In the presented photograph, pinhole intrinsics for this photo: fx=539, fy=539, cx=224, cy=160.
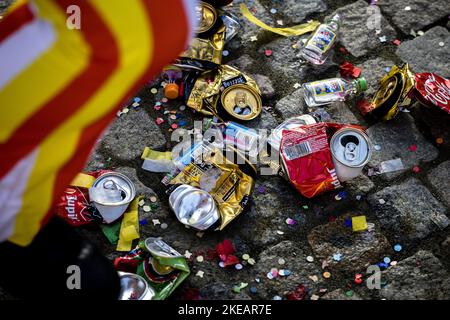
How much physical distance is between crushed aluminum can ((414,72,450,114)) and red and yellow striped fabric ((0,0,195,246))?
1.46 metres

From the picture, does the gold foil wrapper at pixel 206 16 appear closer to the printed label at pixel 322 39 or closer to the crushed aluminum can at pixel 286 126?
the printed label at pixel 322 39

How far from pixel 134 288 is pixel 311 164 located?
3.02 ft

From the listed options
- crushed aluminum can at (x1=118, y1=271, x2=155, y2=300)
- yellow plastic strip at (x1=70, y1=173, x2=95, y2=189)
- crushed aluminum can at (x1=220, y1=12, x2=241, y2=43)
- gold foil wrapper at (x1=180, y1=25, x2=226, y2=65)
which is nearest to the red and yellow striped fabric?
crushed aluminum can at (x1=118, y1=271, x2=155, y2=300)

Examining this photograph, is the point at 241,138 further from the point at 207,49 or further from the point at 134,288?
the point at 134,288

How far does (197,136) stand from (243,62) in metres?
0.52

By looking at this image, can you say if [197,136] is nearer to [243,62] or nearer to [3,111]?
[243,62]

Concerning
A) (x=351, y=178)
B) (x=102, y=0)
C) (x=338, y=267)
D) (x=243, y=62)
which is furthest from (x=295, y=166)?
(x=102, y=0)

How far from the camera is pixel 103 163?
2508 mm

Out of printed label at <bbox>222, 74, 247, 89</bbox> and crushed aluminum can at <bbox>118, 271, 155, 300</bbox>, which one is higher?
printed label at <bbox>222, 74, 247, 89</bbox>

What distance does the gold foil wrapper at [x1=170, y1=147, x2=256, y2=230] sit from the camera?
7.75ft

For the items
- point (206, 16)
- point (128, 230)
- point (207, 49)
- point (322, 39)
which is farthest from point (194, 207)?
point (322, 39)

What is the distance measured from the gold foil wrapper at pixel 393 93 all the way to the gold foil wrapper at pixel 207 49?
0.81 metres

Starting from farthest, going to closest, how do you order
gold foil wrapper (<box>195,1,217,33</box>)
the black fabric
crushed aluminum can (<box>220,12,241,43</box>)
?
crushed aluminum can (<box>220,12,241,43</box>)
gold foil wrapper (<box>195,1,217,33</box>)
the black fabric

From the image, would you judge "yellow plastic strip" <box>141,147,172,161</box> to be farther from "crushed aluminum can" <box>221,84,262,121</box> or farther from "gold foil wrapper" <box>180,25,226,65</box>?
"gold foil wrapper" <box>180,25,226,65</box>
